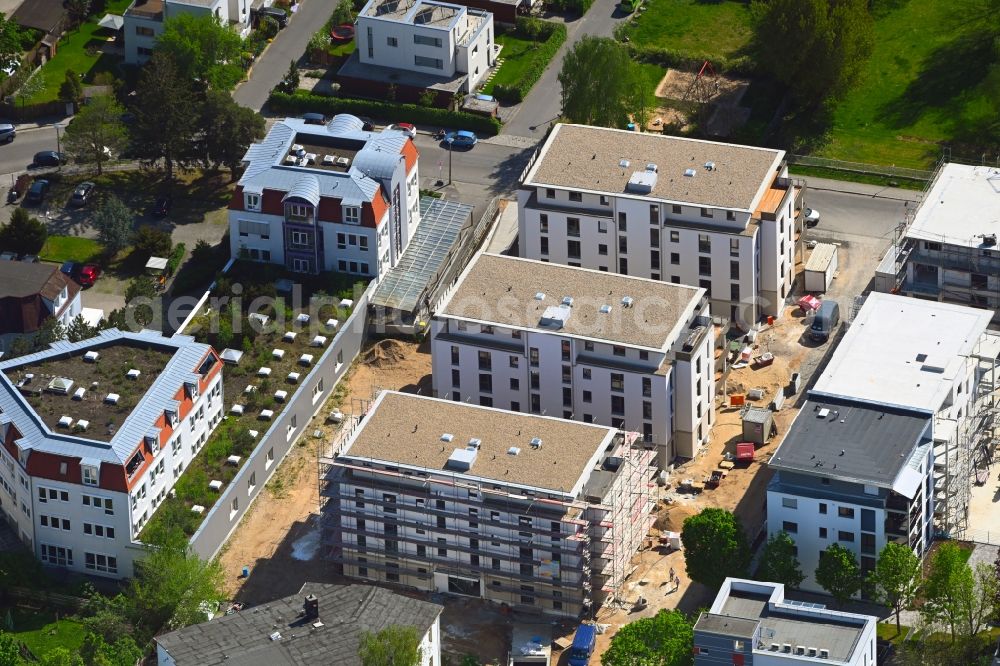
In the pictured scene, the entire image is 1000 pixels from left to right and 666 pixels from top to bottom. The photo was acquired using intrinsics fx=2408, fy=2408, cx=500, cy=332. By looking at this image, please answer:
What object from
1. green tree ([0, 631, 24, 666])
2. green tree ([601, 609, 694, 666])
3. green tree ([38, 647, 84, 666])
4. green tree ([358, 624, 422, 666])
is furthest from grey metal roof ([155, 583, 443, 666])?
green tree ([601, 609, 694, 666])

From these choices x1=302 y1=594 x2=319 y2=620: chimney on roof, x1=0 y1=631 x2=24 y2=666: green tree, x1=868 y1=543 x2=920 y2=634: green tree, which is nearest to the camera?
x1=302 y1=594 x2=319 y2=620: chimney on roof

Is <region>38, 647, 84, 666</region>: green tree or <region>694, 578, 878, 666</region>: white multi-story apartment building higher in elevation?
<region>694, 578, 878, 666</region>: white multi-story apartment building

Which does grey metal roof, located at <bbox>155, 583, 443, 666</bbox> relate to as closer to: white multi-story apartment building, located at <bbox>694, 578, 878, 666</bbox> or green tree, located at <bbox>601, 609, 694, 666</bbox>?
green tree, located at <bbox>601, 609, 694, 666</bbox>

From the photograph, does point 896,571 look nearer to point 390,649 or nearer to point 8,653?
point 390,649

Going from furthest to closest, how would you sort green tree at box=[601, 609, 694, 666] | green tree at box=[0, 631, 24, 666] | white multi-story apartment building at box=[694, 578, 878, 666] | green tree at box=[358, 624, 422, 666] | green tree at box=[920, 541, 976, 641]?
green tree at box=[0, 631, 24, 666]
green tree at box=[920, 541, 976, 641]
green tree at box=[601, 609, 694, 666]
green tree at box=[358, 624, 422, 666]
white multi-story apartment building at box=[694, 578, 878, 666]

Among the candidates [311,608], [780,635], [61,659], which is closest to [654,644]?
[780,635]

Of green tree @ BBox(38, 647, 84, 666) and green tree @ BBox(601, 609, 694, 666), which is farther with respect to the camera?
green tree @ BBox(38, 647, 84, 666)
